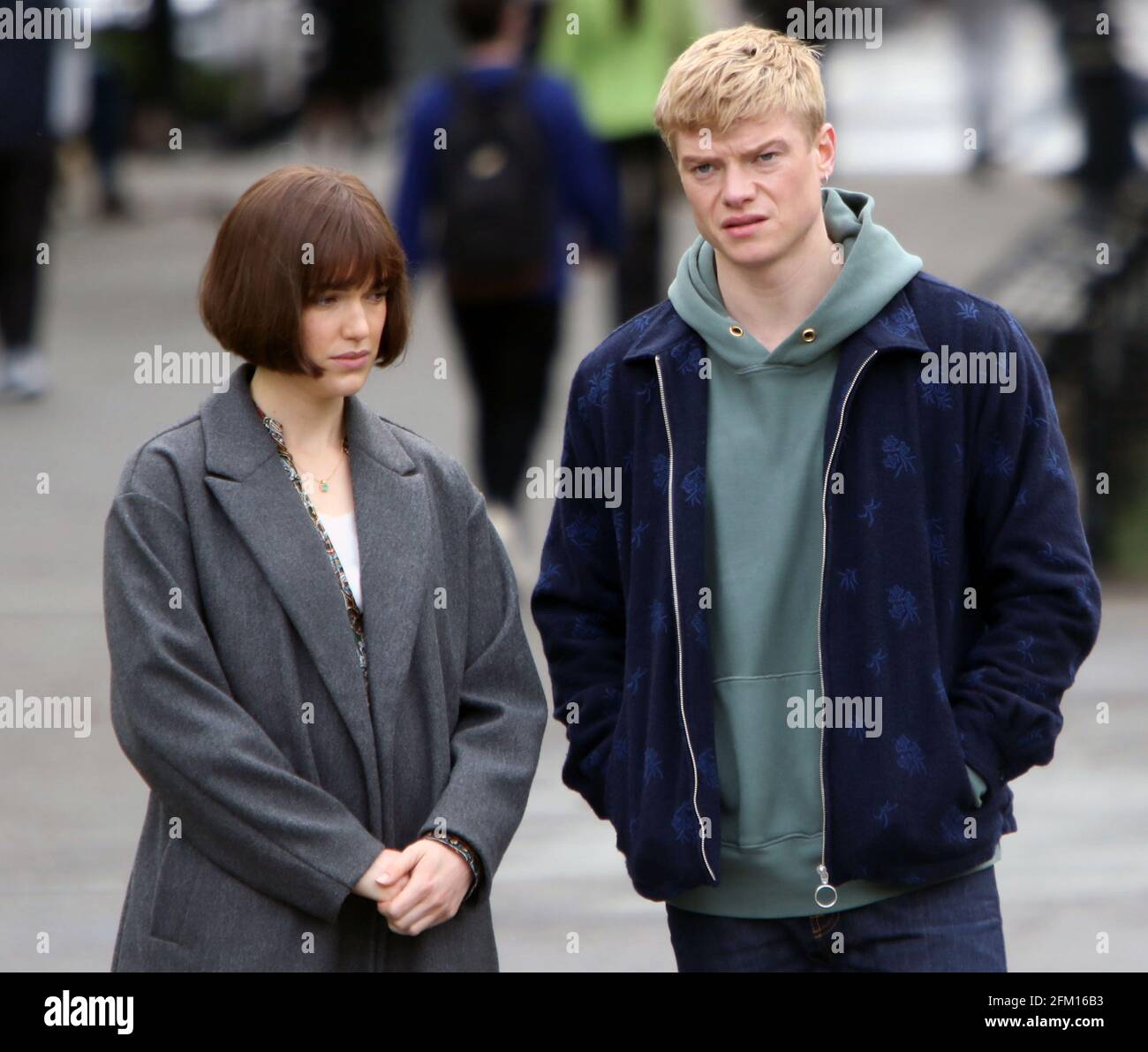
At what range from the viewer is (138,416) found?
11141 mm

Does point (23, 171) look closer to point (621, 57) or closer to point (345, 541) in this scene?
point (621, 57)

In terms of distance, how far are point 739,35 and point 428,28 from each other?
1579cm

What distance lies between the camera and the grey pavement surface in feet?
17.9

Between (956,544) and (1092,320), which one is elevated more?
(1092,320)

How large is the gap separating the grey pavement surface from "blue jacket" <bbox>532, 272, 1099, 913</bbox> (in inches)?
80.5

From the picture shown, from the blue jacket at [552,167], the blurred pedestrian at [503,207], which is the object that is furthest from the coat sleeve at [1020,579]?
the blue jacket at [552,167]

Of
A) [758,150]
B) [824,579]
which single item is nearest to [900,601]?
[824,579]

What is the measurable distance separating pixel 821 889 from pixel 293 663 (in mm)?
834

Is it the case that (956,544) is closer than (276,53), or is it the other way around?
(956,544)

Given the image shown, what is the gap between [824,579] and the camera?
3285 mm

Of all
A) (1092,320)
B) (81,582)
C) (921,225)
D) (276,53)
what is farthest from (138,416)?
(276,53)

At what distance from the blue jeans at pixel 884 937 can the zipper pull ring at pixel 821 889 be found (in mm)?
25

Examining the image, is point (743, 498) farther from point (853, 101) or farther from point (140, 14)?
point (140, 14)
